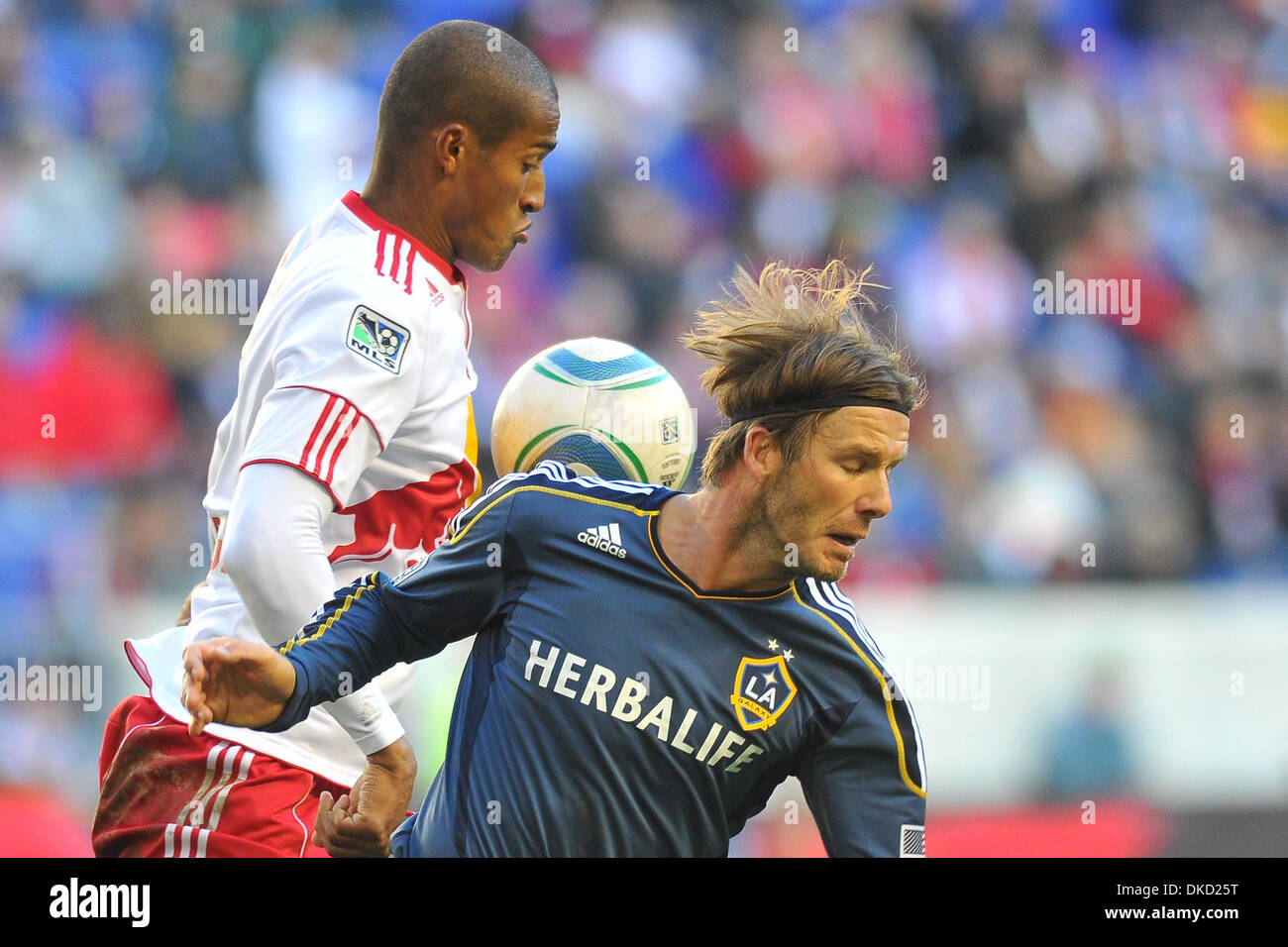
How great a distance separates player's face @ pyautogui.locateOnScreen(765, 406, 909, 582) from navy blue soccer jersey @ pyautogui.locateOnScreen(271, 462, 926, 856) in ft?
0.49

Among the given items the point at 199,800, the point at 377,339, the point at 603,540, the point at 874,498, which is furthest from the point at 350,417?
Result: the point at 874,498

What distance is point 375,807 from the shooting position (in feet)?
11.6

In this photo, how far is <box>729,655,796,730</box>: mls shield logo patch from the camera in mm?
3498

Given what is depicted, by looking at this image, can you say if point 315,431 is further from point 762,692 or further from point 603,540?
point 762,692

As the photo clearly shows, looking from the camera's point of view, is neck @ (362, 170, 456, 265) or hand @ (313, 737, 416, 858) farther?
neck @ (362, 170, 456, 265)

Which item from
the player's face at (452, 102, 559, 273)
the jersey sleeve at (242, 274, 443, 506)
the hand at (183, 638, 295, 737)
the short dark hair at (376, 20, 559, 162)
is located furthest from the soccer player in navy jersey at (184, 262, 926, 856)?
the short dark hair at (376, 20, 559, 162)

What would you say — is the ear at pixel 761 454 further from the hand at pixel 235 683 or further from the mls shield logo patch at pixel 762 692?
the hand at pixel 235 683

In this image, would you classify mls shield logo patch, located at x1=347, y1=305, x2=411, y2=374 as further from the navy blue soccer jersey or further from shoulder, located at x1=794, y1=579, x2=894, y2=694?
shoulder, located at x1=794, y1=579, x2=894, y2=694

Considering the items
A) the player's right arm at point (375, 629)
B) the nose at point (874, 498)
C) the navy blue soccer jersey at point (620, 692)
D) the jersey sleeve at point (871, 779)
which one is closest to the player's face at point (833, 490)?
the nose at point (874, 498)

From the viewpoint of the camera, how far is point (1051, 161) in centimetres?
1180

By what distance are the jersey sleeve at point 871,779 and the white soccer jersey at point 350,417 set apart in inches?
41.3

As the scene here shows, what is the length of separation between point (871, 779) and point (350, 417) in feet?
4.13
